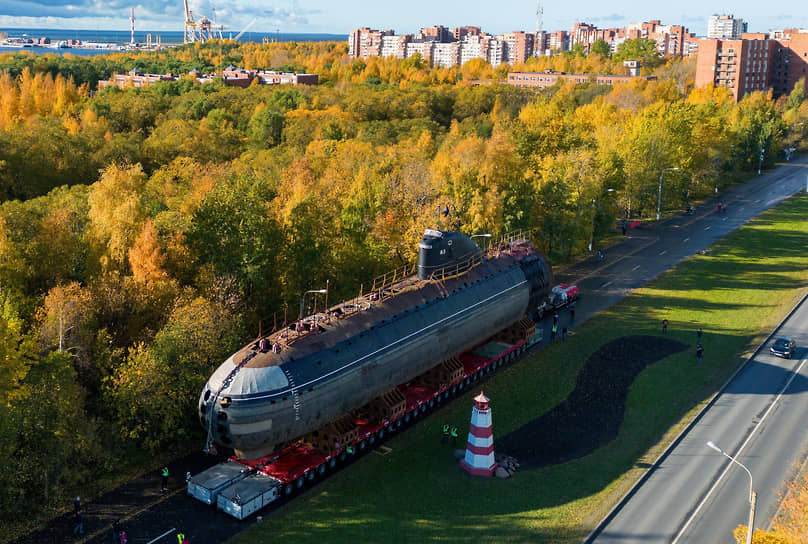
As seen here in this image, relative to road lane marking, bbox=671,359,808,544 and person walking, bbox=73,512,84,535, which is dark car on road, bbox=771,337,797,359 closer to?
road lane marking, bbox=671,359,808,544

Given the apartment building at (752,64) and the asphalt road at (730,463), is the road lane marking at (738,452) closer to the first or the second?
the asphalt road at (730,463)

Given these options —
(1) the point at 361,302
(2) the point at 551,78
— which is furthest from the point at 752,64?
(1) the point at 361,302

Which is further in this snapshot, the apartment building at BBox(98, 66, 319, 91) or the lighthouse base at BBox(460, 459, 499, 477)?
the apartment building at BBox(98, 66, 319, 91)

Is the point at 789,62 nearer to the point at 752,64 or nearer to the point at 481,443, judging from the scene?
the point at 752,64

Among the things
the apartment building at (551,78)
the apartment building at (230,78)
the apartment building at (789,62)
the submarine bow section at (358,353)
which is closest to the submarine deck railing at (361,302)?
the submarine bow section at (358,353)

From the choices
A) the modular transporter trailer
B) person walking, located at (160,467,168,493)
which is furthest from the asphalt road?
person walking, located at (160,467,168,493)
